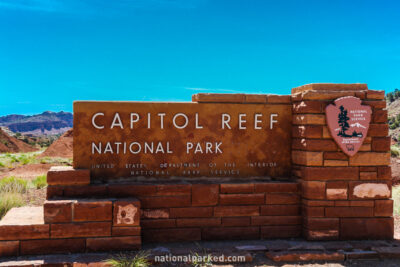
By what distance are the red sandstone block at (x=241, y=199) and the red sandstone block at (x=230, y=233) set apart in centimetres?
41

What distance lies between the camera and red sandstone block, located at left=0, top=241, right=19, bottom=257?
5.22 meters

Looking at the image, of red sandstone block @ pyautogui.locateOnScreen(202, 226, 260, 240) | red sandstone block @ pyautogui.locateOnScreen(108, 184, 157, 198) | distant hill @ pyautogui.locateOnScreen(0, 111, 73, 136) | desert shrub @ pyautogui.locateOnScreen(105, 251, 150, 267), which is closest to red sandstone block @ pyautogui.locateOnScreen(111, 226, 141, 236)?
desert shrub @ pyautogui.locateOnScreen(105, 251, 150, 267)

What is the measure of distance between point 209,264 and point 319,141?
259 centimetres

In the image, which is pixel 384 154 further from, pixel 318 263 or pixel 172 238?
pixel 172 238

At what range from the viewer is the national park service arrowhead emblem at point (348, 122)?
20.1 feet

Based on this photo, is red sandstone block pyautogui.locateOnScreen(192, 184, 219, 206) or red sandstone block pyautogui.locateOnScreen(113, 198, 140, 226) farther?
red sandstone block pyautogui.locateOnScreen(192, 184, 219, 206)

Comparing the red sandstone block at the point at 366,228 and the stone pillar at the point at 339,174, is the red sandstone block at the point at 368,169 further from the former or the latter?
the red sandstone block at the point at 366,228

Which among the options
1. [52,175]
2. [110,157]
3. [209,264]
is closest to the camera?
[209,264]

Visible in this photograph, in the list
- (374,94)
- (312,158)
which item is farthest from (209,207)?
(374,94)

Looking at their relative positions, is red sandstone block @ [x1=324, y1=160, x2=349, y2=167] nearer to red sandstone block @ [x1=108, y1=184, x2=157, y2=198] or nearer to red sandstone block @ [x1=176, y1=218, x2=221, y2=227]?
red sandstone block @ [x1=176, y1=218, x2=221, y2=227]

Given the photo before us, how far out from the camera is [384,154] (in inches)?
249

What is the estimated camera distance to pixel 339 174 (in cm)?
618

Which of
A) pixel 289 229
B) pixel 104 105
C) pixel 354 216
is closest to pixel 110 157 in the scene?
pixel 104 105

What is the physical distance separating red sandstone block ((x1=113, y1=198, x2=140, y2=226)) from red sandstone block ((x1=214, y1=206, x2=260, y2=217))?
1.31 meters
